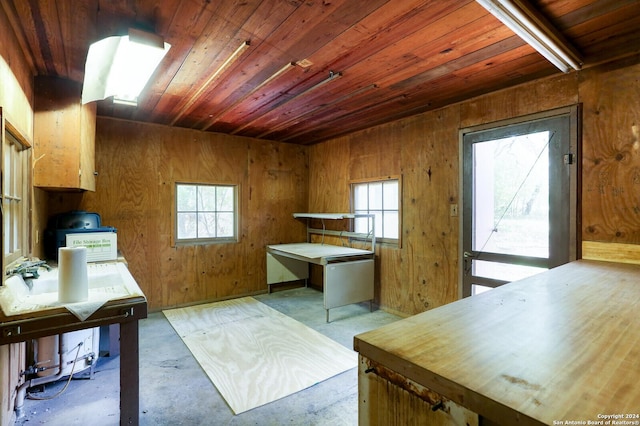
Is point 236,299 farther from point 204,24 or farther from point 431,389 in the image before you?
point 431,389

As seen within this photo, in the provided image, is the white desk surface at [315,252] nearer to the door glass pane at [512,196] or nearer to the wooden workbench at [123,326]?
the door glass pane at [512,196]

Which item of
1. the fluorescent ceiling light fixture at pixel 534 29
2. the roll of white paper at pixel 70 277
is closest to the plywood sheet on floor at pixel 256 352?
the roll of white paper at pixel 70 277

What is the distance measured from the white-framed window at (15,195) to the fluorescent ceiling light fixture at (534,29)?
8.67 feet

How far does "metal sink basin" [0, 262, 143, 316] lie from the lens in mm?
1439

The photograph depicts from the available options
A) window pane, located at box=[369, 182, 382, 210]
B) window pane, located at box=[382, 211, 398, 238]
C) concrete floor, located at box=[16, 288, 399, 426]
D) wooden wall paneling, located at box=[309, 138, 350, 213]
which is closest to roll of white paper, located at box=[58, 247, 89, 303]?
concrete floor, located at box=[16, 288, 399, 426]

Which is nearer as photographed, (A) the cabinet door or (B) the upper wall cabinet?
(A) the cabinet door

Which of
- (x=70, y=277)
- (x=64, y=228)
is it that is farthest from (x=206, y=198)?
(x=70, y=277)

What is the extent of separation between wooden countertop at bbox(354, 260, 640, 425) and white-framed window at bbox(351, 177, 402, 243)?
257 cm

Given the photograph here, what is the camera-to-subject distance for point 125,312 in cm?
155

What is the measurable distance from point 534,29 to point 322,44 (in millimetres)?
1186

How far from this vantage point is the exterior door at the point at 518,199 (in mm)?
2379

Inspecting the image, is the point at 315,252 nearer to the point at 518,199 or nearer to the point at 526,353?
the point at 518,199

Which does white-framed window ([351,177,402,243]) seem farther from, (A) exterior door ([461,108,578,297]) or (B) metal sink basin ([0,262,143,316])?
(B) metal sink basin ([0,262,143,316])

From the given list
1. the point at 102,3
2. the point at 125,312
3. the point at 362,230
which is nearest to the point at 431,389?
the point at 125,312
